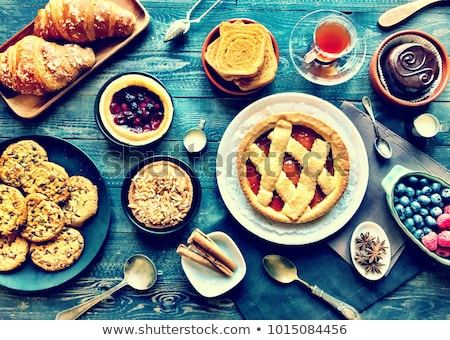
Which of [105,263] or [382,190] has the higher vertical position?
[382,190]

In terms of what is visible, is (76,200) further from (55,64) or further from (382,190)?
(382,190)

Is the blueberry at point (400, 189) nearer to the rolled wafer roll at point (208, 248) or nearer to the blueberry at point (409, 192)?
the blueberry at point (409, 192)

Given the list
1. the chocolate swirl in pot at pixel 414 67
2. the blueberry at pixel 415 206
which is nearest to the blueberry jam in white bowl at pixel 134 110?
the chocolate swirl in pot at pixel 414 67

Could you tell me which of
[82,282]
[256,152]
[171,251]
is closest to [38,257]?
[82,282]

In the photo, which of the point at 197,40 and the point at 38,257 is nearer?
the point at 38,257

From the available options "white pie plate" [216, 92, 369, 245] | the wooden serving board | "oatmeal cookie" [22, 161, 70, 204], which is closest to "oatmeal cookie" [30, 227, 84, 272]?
"oatmeal cookie" [22, 161, 70, 204]

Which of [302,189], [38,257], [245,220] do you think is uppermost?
[302,189]
